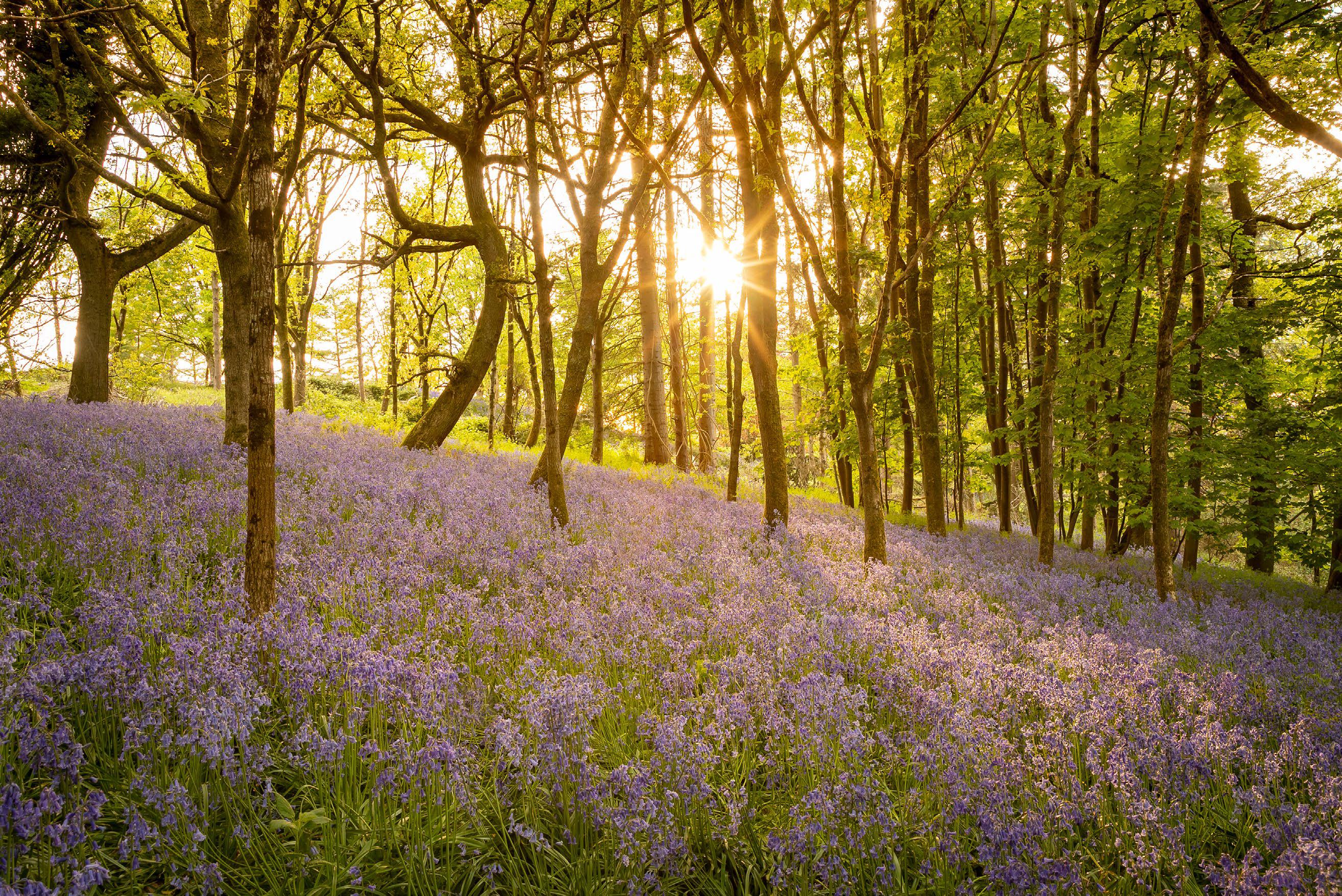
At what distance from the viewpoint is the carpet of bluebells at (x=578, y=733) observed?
93.8 inches

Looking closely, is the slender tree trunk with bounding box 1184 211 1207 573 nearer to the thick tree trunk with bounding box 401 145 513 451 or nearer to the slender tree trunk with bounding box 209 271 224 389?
the thick tree trunk with bounding box 401 145 513 451

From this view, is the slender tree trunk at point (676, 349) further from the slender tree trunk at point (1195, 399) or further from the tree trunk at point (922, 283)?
the slender tree trunk at point (1195, 399)

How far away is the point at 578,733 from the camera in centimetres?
289

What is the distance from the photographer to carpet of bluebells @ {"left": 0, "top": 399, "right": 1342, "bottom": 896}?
7.82 ft

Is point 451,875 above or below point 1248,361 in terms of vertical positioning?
below

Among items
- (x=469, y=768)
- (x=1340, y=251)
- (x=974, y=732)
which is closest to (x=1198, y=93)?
(x=1340, y=251)

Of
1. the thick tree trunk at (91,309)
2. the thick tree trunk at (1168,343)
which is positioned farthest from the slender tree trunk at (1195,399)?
the thick tree trunk at (91,309)

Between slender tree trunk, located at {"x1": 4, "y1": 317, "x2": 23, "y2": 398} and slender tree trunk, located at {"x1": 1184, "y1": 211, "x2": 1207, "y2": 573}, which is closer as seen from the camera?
slender tree trunk, located at {"x1": 1184, "y1": 211, "x2": 1207, "y2": 573}

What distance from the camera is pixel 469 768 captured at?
2.78m

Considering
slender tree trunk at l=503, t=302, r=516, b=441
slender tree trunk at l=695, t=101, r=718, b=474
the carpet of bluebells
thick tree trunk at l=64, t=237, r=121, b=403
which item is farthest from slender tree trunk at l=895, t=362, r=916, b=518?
thick tree trunk at l=64, t=237, r=121, b=403

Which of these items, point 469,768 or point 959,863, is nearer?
point 959,863

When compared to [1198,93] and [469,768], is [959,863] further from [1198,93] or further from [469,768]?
[1198,93]

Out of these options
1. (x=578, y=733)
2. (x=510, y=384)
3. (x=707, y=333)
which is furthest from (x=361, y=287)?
(x=578, y=733)

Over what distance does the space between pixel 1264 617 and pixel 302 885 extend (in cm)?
1036
